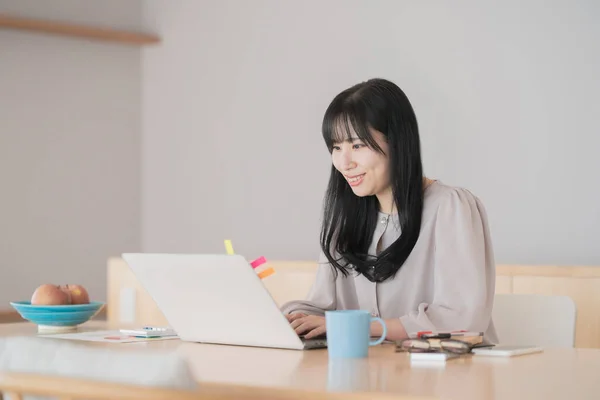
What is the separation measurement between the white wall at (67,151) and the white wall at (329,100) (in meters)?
0.12

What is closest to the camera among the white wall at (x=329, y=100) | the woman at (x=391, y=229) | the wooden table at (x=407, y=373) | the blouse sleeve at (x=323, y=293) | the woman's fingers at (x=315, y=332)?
the wooden table at (x=407, y=373)

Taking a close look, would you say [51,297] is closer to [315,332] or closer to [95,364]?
[315,332]

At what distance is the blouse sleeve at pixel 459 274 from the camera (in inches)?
71.2

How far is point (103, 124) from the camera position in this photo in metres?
4.29

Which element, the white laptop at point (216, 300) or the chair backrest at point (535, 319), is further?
the chair backrest at point (535, 319)

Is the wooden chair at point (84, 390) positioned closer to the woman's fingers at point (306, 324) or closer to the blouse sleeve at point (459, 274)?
the woman's fingers at point (306, 324)

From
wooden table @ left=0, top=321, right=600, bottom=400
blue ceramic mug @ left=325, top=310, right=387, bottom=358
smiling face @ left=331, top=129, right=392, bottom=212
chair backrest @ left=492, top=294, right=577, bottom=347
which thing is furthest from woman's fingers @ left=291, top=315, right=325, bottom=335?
chair backrest @ left=492, top=294, right=577, bottom=347

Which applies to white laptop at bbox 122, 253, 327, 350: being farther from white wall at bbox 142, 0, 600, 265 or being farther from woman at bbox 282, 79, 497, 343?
white wall at bbox 142, 0, 600, 265

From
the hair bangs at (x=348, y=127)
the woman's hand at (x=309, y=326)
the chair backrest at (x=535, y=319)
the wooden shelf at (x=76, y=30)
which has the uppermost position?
the wooden shelf at (x=76, y=30)

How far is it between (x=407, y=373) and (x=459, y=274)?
54 cm

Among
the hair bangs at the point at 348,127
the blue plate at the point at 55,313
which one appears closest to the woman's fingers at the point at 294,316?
the hair bangs at the point at 348,127

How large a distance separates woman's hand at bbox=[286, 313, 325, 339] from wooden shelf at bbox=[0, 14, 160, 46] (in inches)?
106

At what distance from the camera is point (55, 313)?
6.61 feet

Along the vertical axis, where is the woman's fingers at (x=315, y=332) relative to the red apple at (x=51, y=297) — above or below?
below
